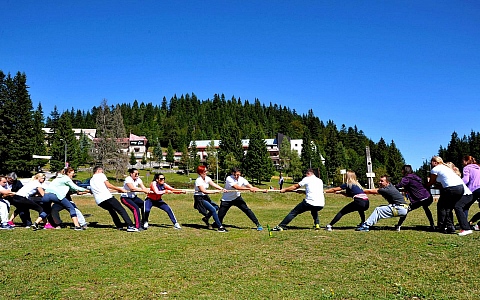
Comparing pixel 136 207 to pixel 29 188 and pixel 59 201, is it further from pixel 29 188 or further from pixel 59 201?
pixel 29 188

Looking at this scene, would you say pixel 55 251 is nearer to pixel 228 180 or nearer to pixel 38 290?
pixel 38 290

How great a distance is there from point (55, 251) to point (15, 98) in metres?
78.5

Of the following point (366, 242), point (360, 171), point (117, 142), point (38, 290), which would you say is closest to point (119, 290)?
point (38, 290)

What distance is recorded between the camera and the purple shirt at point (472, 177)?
12.2 metres

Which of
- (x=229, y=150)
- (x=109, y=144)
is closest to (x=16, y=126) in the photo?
(x=109, y=144)

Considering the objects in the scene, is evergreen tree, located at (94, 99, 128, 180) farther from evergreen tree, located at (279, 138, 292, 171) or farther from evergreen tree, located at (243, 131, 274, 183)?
evergreen tree, located at (279, 138, 292, 171)

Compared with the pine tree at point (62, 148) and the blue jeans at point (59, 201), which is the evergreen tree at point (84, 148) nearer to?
the pine tree at point (62, 148)

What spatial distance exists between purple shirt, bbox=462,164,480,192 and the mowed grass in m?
1.84


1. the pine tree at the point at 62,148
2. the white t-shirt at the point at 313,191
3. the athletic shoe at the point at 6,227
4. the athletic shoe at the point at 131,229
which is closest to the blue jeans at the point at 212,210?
the athletic shoe at the point at 131,229

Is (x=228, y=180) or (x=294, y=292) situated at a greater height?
(x=228, y=180)

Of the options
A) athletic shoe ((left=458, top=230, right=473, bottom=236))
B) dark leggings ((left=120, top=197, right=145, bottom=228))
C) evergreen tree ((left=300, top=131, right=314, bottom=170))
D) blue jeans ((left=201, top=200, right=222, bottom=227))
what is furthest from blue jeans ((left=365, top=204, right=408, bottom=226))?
evergreen tree ((left=300, top=131, right=314, bottom=170))

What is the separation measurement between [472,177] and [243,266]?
29.2ft

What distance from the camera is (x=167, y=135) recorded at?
187 metres

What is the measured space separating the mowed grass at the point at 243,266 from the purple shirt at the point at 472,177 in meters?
1.84
